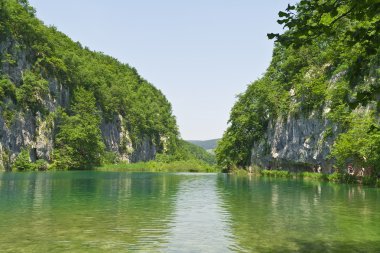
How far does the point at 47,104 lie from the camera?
114m

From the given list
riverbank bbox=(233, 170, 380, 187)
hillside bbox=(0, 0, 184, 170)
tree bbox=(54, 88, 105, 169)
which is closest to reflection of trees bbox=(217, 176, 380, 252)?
riverbank bbox=(233, 170, 380, 187)

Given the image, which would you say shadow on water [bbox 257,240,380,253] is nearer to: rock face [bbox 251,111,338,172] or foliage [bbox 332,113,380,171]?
foliage [bbox 332,113,380,171]

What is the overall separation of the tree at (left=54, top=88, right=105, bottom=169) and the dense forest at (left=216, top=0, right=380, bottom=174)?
3742 centimetres

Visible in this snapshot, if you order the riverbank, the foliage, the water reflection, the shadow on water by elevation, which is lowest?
the water reflection

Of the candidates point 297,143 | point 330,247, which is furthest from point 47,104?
point 330,247

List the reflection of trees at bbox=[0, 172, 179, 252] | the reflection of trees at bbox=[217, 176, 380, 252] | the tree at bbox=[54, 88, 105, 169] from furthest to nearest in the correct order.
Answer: the tree at bbox=[54, 88, 105, 169] → the reflection of trees at bbox=[217, 176, 380, 252] → the reflection of trees at bbox=[0, 172, 179, 252]

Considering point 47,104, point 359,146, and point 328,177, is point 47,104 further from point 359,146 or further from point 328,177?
point 359,146

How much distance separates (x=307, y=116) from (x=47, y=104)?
71279 millimetres

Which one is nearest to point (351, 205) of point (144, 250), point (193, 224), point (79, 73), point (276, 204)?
point (276, 204)

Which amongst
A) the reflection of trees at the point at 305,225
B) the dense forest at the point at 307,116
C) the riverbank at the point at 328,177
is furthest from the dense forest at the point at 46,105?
the reflection of trees at the point at 305,225

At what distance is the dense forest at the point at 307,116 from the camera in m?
51.2

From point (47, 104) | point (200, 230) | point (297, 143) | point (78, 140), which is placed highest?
point (47, 104)

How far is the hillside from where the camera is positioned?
3873 inches

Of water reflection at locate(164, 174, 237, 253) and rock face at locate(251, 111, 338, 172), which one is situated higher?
rock face at locate(251, 111, 338, 172)
